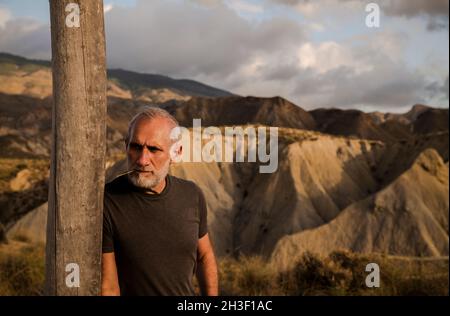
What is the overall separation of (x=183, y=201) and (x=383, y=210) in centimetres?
2802

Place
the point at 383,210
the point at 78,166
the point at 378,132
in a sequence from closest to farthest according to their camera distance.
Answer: the point at 78,166 < the point at 383,210 < the point at 378,132

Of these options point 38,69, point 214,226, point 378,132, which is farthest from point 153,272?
point 38,69

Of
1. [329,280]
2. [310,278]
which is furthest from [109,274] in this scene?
[310,278]

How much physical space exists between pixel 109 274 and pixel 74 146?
81cm

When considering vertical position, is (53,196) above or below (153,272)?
above

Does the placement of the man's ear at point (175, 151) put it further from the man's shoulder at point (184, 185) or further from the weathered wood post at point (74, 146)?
the weathered wood post at point (74, 146)

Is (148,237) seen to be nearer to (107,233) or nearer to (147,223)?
(147,223)

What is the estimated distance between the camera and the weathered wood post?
2686mm

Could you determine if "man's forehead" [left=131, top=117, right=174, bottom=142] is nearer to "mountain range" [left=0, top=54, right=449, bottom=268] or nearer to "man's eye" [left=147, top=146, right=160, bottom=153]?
"man's eye" [left=147, top=146, right=160, bottom=153]

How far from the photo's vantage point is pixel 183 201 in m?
3.21

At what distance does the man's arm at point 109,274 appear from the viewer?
9.78 ft

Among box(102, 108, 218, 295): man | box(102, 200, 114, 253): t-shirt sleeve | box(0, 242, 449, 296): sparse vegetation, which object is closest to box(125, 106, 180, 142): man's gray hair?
box(102, 108, 218, 295): man
